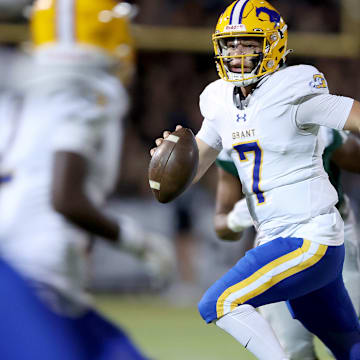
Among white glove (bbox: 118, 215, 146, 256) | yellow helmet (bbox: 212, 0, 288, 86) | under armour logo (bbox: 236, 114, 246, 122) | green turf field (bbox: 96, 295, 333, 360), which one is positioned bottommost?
green turf field (bbox: 96, 295, 333, 360)

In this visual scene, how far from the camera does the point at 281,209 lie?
2707 mm

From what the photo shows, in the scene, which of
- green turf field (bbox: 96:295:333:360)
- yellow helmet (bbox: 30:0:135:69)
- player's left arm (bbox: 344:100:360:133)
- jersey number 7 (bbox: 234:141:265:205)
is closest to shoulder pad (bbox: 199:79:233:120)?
jersey number 7 (bbox: 234:141:265:205)

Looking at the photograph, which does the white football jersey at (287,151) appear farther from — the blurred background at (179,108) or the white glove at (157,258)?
the blurred background at (179,108)

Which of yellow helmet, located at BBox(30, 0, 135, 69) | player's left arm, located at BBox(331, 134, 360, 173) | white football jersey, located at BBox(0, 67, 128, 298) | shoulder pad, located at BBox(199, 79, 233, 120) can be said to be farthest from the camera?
yellow helmet, located at BBox(30, 0, 135, 69)

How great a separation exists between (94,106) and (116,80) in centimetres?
38

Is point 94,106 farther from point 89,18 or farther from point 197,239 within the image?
point 197,239

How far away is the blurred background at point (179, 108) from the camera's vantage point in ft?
25.9

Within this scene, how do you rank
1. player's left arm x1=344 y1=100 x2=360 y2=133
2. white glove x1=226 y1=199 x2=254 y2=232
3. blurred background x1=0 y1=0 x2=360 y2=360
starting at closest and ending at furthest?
player's left arm x1=344 y1=100 x2=360 y2=133 → white glove x1=226 y1=199 x2=254 y2=232 → blurred background x1=0 y1=0 x2=360 y2=360

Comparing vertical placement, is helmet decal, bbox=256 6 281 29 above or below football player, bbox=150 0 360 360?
above

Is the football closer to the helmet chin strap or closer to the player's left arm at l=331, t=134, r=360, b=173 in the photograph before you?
the helmet chin strap

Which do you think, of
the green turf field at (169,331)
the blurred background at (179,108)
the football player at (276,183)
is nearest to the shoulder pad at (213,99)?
the football player at (276,183)

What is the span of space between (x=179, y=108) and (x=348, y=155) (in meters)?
5.83

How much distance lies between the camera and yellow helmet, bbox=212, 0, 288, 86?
278 cm

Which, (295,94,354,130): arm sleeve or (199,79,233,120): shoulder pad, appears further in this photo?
(199,79,233,120): shoulder pad
